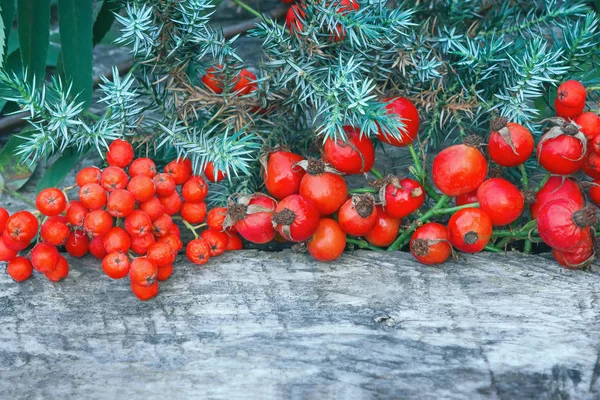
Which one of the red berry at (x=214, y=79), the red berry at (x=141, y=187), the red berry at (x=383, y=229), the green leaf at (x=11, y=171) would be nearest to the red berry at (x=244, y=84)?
the red berry at (x=214, y=79)

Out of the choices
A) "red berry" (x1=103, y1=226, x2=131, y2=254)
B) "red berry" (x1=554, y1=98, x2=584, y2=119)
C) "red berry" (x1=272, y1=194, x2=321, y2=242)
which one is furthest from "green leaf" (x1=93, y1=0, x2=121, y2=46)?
"red berry" (x1=554, y1=98, x2=584, y2=119)

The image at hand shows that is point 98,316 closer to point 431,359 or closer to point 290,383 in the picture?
point 290,383

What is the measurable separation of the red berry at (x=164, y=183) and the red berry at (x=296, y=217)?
224 millimetres

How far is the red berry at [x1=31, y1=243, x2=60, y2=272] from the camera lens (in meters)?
1.26

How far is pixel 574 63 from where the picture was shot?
1.35 meters

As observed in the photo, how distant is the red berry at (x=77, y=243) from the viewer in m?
1.34

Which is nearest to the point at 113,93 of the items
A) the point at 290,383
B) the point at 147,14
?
the point at 147,14

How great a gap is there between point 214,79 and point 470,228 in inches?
25.1

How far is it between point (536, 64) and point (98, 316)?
1.00m

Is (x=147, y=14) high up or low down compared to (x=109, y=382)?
up

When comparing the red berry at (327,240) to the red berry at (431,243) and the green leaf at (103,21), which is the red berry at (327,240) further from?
the green leaf at (103,21)

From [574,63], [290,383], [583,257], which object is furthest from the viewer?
[574,63]

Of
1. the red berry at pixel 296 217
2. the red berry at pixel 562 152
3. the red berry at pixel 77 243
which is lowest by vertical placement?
the red berry at pixel 77 243

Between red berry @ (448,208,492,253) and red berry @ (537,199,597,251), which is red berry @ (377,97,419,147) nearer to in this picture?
red berry @ (448,208,492,253)
